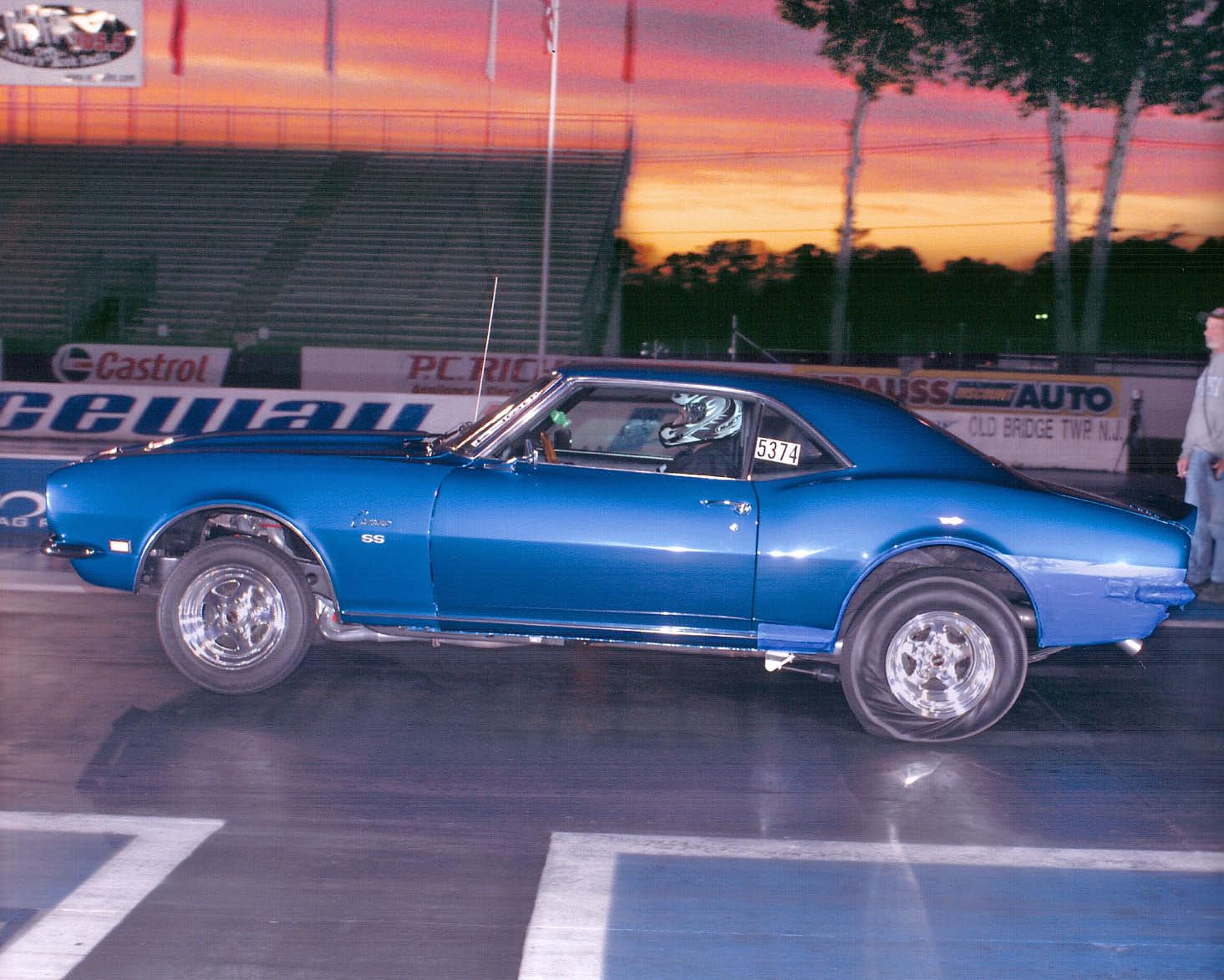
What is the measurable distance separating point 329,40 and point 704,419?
26.7 metres

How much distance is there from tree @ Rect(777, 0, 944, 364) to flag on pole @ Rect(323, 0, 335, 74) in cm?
1008

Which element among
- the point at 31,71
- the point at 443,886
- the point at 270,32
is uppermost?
the point at 270,32

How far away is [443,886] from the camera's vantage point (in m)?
4.08

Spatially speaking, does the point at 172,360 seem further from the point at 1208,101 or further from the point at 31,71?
the point at 1208,101

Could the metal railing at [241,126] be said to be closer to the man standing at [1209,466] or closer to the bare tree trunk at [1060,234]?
the bare tree trunk at [1060,234]

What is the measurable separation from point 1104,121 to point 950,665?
22.7m

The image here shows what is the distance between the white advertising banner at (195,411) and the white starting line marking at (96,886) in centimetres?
760

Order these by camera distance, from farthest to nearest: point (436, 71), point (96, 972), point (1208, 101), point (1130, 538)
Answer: point (436, 71) → point (1208, 101) → point (1130, 538) → point (96, 972)

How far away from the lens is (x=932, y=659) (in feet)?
18.2

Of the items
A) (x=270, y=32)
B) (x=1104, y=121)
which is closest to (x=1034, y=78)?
(x=1104, y=121)

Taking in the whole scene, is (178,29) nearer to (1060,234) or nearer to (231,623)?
(1060,234)

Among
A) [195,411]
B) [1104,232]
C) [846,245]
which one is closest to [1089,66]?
[1104,232]

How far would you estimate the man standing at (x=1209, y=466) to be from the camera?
8352 mm

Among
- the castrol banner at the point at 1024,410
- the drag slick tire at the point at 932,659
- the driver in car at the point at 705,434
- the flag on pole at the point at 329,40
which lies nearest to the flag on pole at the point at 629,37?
the flag on pole at the point at 329,40
